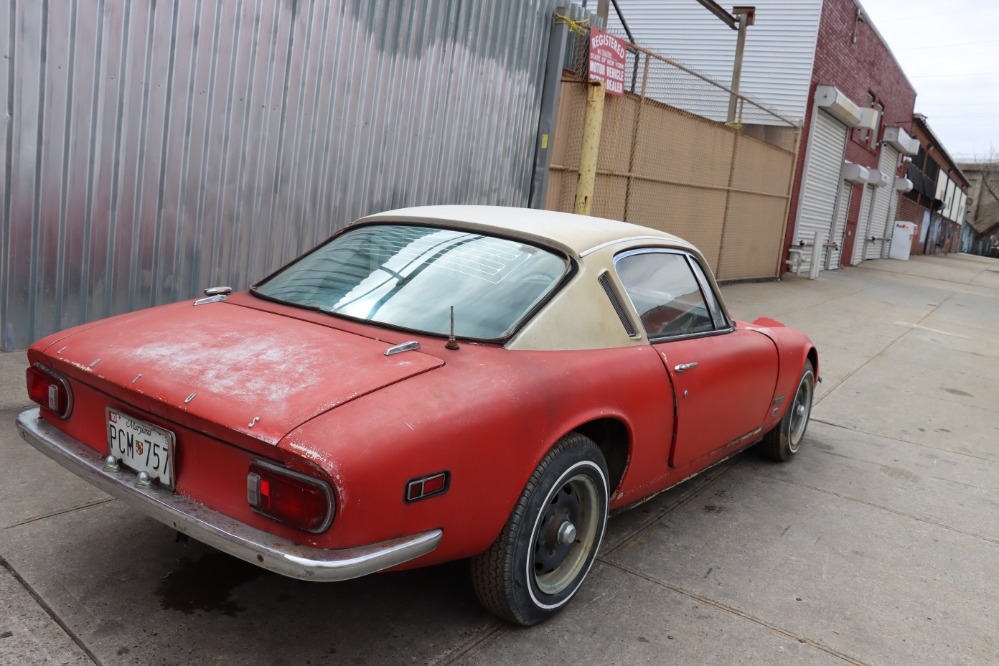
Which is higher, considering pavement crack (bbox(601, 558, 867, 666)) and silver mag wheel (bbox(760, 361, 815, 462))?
silver mag wheel (bbox(760, 361, 815, 462))

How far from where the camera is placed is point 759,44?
749 inches

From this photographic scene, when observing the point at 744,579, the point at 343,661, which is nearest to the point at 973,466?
the point at 744,579

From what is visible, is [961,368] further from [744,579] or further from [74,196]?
[74,196]

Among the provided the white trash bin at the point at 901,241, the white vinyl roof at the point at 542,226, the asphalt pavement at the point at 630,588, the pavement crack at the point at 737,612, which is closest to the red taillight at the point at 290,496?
the asphalt pavement at the point at 630,588

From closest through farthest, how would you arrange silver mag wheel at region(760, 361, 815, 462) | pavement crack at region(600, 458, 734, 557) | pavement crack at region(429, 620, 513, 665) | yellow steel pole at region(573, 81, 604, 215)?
pavement crack at region(429, 620, 513, 665)
pavement crack at region(600, 458, 734, 557)
silver mag wheel at region(760, 361, 815, 462)
yellow steel pole at region(573, 81, 604, 215)

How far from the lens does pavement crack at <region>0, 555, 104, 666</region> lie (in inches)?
94.9

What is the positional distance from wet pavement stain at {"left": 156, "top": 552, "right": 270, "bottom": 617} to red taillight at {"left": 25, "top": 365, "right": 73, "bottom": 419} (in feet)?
2.25

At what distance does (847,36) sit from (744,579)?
20765 mm

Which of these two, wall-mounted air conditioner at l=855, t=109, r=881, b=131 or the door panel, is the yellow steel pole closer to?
the door panel

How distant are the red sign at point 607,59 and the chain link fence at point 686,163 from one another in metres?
0.47

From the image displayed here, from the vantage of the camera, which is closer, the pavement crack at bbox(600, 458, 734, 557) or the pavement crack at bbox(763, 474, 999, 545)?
the pavement crack at bbox(600, 458, 734, 557)

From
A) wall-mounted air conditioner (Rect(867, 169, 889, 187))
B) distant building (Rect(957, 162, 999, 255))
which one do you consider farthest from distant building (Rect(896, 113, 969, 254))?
wall-mounted air conditioner (Rect(867, 169, 889, 187))

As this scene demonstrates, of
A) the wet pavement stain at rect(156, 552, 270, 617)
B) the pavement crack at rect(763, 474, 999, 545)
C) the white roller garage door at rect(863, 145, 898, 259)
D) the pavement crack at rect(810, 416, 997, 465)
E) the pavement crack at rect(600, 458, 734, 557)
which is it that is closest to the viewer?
the wet pavement stain at rect(156, 552, 270, 617)

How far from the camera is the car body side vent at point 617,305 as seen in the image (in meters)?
3.28
